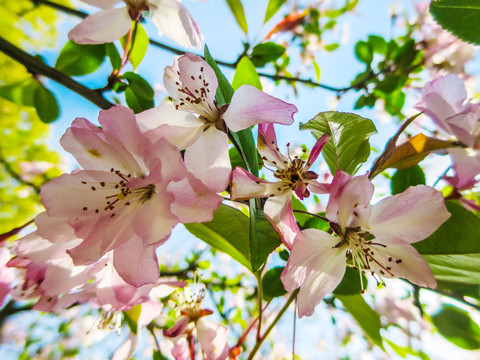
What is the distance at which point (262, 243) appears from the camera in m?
0.40

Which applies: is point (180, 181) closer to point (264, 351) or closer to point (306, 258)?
point (306, 258)

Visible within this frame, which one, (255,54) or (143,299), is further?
(255,54)

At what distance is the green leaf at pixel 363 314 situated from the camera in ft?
1.93

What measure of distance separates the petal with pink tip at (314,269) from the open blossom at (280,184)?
0.07 feet

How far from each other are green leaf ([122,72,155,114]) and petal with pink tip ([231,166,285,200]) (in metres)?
0.35

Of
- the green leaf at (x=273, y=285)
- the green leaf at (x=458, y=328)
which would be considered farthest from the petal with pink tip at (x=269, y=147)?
the green leaf at (x=458, y=328)

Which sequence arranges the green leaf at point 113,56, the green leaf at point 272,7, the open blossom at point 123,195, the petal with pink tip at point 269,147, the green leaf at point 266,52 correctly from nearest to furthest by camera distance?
the open blossom at point 123,195
the petal with pink tip at point 269,147
the green leaf at point 113,56
the green leaf at point 272,7
the green leaf at point 266,52

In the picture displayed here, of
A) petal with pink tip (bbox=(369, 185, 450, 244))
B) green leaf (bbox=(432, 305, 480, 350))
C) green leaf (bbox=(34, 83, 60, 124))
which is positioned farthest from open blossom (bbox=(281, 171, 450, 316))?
green leaf (bbox=(34, 83, 60, 124))

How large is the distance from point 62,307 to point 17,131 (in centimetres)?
219

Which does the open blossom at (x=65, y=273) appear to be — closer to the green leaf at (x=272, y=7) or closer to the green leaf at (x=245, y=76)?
the green leaf at (x=245, y=76)

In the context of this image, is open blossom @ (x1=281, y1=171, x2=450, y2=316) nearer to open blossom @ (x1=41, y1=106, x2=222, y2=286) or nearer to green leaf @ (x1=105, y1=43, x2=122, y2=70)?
open blossom @ (x1=41, y1=106, x2=222, y2=286)

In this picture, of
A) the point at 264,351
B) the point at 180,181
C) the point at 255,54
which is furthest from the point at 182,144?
the point at 264,351

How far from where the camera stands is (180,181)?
0.39 meters

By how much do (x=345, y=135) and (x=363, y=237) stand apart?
0.48 feet
